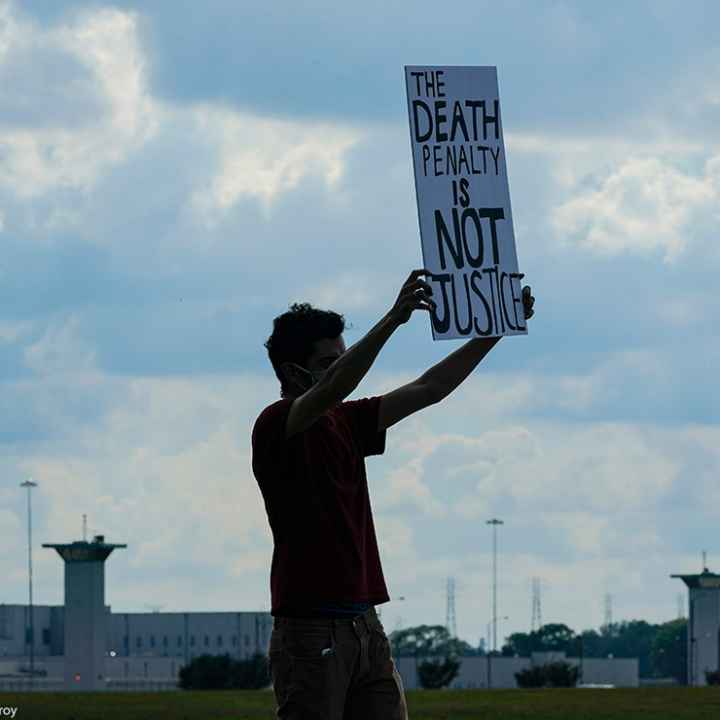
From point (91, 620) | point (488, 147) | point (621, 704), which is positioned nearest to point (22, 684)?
point (91, 620)

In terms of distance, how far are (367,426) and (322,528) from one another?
54 centimetres

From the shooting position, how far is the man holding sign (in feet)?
29.1

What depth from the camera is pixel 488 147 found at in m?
9.96

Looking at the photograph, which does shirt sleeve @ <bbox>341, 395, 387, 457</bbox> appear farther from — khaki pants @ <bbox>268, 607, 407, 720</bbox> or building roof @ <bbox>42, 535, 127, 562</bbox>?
building roof @ <bbox>42, 535, 127, 562</bbox>

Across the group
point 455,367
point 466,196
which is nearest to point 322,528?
point 455,367

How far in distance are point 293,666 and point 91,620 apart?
126 metres

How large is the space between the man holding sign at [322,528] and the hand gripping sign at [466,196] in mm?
419

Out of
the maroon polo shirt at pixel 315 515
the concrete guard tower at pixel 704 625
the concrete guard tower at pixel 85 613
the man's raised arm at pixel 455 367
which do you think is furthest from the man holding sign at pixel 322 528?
the concrete guard tower at pixel 704 625

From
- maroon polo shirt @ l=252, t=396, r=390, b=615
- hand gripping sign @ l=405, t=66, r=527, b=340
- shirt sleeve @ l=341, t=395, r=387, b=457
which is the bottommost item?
maroon polo shirt @ l=252, t=396, r=390, b=615

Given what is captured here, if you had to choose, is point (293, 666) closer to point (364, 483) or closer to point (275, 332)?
point (364, 483)

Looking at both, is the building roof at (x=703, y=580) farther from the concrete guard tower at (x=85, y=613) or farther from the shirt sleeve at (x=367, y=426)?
the shirt sleeve at (x=367, y=426)

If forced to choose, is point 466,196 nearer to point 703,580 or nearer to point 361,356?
point 361,356

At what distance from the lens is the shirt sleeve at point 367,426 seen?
9.16 m

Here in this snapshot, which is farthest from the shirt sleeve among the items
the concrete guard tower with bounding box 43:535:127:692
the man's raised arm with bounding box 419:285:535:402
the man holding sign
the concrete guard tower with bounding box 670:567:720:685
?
the concrete guard tower with bounding box 670:567:720:685
